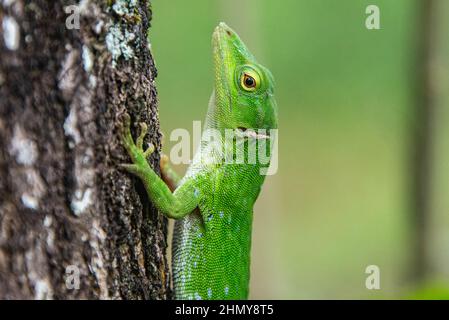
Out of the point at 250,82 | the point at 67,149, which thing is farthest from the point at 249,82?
the point at 67,149

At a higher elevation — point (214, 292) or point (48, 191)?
point (48, 191)

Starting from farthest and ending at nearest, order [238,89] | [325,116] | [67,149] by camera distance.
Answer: [325,116] → [238,89] → [67,149]

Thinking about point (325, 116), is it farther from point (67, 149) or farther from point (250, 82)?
point (67, 149)

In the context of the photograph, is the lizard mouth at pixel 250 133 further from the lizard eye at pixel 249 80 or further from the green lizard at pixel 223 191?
the lizard eye at pixel 249 80

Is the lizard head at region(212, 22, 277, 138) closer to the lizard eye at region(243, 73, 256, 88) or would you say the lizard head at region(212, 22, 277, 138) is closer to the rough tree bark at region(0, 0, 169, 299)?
the lizard eye at region(243, 73, 256, 88)
